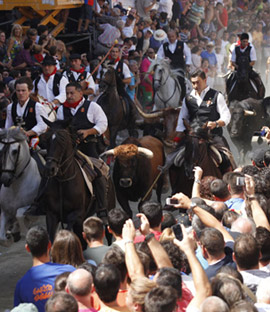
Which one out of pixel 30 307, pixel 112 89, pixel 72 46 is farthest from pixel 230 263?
pixel 72 46

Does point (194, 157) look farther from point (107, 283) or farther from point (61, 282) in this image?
point (107, 283)

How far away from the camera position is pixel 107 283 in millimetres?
5098

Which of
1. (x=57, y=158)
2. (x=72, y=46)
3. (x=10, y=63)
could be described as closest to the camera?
(x=57, y=158)

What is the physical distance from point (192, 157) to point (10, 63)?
19.5 ft

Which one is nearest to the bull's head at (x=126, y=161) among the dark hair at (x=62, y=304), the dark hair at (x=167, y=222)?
the dark hair at (x=167, y=222)

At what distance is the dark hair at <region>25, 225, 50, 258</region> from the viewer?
242 inches

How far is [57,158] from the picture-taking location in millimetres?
9086

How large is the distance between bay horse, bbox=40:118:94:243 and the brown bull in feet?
3.74

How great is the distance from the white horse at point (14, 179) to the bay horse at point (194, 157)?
7.04 ft

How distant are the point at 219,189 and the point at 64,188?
2.21m

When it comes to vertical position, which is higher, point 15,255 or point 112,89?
point 112,89

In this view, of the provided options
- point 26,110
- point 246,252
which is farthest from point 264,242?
point 26,110

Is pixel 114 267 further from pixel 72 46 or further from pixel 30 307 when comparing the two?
pixel 72 46

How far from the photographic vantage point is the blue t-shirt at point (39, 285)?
5.72m
